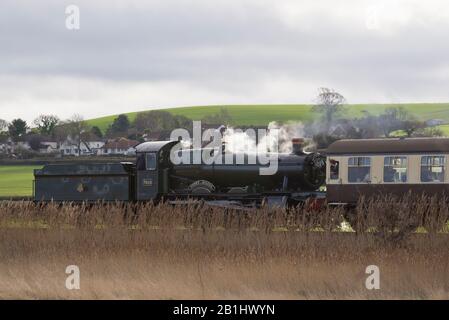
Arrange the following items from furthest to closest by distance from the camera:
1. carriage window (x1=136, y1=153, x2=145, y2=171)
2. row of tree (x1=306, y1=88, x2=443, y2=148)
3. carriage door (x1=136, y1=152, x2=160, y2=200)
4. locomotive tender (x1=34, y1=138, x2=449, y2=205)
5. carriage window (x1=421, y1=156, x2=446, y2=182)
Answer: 1. row of tree (x1=306, y1=88, x2=443, y2=148)
2. carriage window (x1=136, y1=153, x2=145, y2=171)
3. carriage door (x1=136, y1=152, x2=160, y2=200)
4. locomotive tender (x1=34, y1=138, x2=449, y2=205)
5. carriage window (x1=421, y1=156, x2=446, y2=182)

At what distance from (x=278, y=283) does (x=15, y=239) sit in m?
7.36

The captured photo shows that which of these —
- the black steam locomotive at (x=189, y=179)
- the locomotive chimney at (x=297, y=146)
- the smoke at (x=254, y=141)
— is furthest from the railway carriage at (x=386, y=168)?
the smoke at (x=254, y=141)

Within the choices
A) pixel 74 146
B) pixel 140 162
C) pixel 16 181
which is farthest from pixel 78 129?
pixel 140 162

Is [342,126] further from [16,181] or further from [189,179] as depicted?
[16,181]

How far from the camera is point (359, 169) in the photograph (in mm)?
23953

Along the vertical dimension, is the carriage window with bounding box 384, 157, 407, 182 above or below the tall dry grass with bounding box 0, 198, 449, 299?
above

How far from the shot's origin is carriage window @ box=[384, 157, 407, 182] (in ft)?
76.7

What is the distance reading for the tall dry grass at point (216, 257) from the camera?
43.7 feet

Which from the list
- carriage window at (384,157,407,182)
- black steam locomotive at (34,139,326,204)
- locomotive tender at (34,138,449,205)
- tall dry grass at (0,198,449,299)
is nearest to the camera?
tall dry grass at (0,198,449,299)

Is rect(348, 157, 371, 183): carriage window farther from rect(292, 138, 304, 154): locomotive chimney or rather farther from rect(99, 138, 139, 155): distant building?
rect(99, 138, 139, 155): distant building

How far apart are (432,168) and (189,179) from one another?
→ 8.50 metres

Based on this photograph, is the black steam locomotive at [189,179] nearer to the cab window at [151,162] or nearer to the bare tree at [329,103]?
the cab window at [151,162]

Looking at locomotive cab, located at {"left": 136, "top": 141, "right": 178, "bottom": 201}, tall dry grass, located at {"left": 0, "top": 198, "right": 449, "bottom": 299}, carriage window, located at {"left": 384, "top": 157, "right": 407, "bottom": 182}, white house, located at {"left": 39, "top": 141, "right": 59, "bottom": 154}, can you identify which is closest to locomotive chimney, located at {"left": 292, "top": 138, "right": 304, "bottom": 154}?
carriage window, located at {"left": 384, "top": 157, "right": 407, "bottom": 182}
